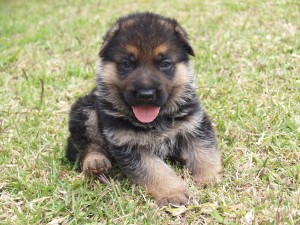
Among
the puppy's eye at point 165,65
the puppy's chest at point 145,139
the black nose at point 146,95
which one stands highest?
the puppy's eye at point 165,65

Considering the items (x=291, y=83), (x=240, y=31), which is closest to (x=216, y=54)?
(x=240, y=31)

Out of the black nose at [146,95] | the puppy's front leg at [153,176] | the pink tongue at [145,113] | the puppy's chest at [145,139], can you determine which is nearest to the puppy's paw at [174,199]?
the puppy's front leg at [153,176]

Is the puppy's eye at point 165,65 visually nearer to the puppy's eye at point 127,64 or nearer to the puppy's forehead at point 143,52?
the puppy's forehead at point 143,52

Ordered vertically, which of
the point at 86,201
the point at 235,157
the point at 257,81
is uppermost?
the point at 257,81

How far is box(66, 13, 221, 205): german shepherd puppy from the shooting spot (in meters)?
3.63

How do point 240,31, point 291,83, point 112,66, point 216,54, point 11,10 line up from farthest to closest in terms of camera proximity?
point 11,10
point 240,31
point 216,54
point 291,83
point 112,66

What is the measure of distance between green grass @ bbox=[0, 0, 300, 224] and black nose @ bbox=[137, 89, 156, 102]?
705 mm

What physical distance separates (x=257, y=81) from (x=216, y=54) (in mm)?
1084

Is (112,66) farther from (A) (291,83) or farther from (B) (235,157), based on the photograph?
(A) (291,83)

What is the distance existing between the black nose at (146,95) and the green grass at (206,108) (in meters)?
0.70

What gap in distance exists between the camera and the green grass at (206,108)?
340cm

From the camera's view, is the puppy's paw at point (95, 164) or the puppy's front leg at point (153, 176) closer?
the puppy's front leg at point (153, 176)

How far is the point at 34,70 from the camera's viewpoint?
21.9ft

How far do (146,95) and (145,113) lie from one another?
10.2 inches
